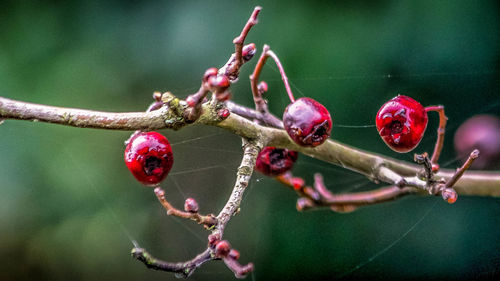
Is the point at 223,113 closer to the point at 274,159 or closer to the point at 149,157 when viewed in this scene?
the point at 149,157

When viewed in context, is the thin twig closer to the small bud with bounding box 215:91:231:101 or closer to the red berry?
the small bud with bounding box 215:91:231:101

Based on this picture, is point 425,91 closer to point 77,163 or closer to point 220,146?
point 220,146

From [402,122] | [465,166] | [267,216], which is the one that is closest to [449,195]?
[465,166]

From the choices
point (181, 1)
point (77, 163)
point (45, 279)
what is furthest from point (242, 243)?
point (181, 1)

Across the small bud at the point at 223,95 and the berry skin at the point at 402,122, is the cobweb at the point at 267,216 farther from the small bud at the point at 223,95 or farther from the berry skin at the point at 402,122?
the small bud at the point at 223,95

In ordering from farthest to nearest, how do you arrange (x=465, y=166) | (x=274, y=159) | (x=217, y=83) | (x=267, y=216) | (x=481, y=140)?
1. (x=267, y=216)
2. (x=481, y=140)
3. (x=274, y=159)
4. (x=465, y=166)
5. (x=217, y=83)

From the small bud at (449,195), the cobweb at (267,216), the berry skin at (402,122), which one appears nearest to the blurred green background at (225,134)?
the cobweb at (267,216)
